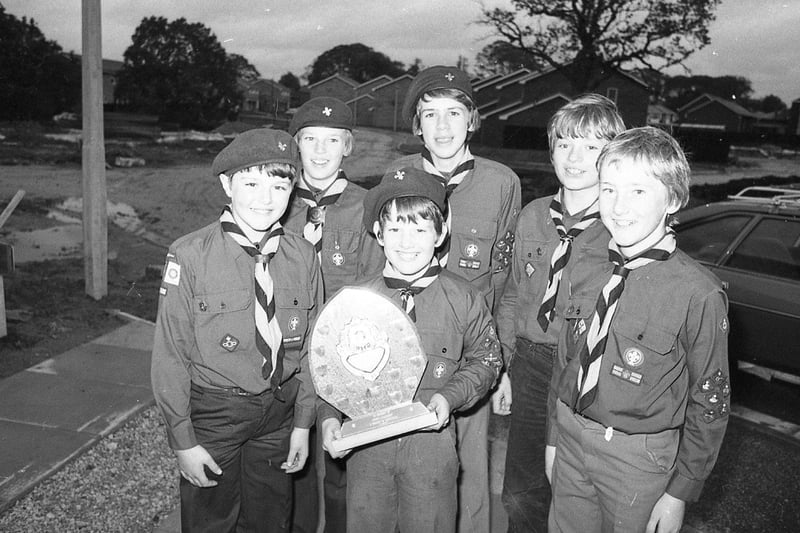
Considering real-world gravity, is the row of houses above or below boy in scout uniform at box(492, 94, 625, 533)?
above

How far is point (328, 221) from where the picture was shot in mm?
2619

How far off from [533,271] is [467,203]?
42 centimetres

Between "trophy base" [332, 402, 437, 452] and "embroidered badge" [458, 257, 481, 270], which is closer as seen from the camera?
"trophy base" [332, 402, 437, 452]

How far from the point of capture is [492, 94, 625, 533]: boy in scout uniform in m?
2.26

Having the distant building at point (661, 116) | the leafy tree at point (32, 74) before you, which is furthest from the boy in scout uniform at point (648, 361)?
the leafy tree at point (32, 74)

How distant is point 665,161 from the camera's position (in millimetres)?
1754

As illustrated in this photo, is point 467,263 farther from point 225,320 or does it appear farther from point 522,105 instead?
point 522,105

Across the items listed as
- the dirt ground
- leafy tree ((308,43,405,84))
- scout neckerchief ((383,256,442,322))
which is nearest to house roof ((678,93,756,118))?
the dirt ground

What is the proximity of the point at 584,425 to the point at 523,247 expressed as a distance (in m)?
0.82

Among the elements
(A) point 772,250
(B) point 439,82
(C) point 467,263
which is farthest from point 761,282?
(B) point 439,82

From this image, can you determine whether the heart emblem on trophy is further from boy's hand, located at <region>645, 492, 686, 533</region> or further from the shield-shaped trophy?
boy's hand, located at <region>645, 492, 686, 533</region>

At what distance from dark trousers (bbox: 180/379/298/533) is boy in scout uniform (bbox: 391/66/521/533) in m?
0.71

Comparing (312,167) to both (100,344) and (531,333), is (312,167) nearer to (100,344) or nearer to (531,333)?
(531,333)

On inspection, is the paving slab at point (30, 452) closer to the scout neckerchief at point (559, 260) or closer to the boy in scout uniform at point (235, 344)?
the boy in scout uniform at point (235, 344)
